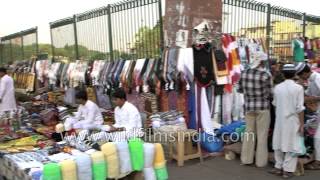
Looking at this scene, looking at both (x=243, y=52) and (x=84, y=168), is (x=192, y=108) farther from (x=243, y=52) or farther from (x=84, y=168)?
(x=84, y=168)

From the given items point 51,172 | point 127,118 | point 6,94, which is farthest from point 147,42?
point 51,172

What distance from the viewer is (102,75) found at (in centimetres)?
933

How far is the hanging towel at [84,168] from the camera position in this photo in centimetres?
466

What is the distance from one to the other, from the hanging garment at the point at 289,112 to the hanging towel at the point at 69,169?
121 inches

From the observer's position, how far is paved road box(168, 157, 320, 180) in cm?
625

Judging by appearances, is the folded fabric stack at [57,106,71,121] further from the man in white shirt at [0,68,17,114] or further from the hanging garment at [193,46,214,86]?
the hanging garment at [193,46,214,86]

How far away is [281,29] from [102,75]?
4.95m

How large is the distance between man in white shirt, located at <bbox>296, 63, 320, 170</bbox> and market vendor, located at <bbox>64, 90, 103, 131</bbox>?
3.37 m

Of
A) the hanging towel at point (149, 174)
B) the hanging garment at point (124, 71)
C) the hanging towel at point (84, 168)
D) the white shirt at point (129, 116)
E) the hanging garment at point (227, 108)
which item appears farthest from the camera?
the hanging garment at point (124, 71)

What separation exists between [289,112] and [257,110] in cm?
67

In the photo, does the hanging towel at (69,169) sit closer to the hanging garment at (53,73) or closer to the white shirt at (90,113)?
the white shirt at (90,113)

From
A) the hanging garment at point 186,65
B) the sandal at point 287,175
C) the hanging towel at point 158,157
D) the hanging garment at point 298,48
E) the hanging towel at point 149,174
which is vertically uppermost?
the hanging garment at point 298,48

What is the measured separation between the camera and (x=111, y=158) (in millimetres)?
4832

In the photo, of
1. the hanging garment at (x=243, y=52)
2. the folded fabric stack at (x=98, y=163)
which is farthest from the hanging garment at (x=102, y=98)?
the folded fabric stack at (x=98, y=163)
